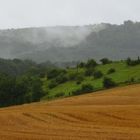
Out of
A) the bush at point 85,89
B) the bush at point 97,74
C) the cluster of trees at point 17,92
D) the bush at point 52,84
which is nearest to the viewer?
the bush at point 85,89

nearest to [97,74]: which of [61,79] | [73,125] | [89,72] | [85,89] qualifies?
[89,72]

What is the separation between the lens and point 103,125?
108ft

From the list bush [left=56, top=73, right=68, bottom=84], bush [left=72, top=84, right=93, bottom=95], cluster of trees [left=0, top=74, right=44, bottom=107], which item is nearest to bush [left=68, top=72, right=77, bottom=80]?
bush [left=56, top=73, right=68, bottom=84]

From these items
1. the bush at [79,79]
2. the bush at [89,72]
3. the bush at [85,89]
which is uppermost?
the bush at [89,72]

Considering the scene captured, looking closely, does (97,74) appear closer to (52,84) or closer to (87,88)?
(52,84)

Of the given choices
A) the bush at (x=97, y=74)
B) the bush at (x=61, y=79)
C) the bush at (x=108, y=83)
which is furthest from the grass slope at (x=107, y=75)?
the bush at (x=61, y=79)

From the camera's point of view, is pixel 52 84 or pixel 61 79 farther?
pixel 61 79

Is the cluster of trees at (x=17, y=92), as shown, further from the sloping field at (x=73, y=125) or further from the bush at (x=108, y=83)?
the sloping field at (x=73, y=125)

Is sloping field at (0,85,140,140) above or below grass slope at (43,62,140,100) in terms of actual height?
below

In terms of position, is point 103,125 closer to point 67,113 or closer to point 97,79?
point 67,113

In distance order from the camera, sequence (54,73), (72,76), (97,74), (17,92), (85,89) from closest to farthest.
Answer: (85,89) → (17,92) → (97,74) → (72,76) → (54,73)

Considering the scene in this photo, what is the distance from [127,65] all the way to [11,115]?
84.2 meters

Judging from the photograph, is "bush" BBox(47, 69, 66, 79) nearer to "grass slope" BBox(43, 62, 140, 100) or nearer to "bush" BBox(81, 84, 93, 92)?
"grass slope" BBox(43, 62, 140, 100)

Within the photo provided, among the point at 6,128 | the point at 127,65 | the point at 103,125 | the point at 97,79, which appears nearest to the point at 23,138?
the point at 6,128
